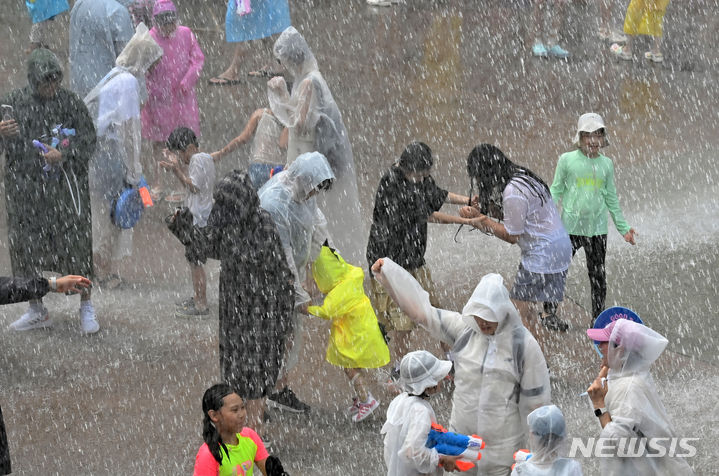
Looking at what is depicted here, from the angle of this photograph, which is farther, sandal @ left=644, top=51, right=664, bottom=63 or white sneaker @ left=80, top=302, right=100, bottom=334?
sandal @ left=644, top=51, right=664, bottom=63

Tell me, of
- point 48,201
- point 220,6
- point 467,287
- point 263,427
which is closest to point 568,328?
point 467,287

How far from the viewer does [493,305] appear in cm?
504

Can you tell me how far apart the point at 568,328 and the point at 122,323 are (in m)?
3.46

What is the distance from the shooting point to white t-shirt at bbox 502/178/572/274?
6840mm

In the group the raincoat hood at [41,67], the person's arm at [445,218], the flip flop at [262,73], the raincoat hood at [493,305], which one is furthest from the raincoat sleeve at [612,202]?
the flip flop at [262,73]

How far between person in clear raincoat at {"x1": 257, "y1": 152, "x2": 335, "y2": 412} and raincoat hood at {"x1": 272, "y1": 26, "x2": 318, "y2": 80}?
81.1 inches

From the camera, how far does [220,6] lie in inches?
616

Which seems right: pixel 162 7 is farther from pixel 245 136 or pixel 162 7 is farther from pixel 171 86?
pixel 245 136

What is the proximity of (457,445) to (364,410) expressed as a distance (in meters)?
1.95

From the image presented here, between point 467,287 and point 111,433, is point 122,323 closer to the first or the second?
point 111,433

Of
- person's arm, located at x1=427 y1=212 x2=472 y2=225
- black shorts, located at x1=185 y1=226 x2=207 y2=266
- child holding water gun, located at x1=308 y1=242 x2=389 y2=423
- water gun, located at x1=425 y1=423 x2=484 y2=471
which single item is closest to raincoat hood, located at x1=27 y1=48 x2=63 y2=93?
black shorts, located at x1=185 y1=226 x2=207 y2=266

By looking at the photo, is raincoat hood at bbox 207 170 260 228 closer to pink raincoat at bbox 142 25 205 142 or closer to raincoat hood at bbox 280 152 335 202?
raincoat hood at bbox 280 152 335 202

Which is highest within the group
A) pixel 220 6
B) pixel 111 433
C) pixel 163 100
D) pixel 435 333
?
pixel 220 6

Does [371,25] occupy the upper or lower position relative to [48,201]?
upper
